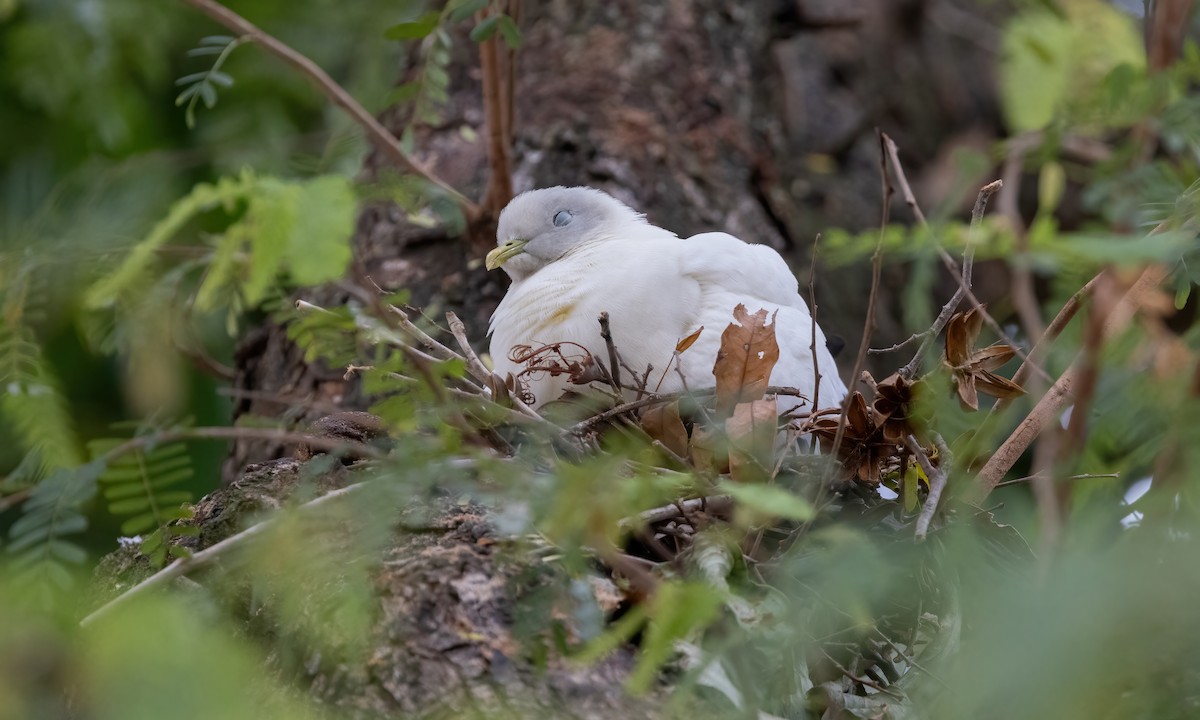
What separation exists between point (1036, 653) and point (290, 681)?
4.00ft

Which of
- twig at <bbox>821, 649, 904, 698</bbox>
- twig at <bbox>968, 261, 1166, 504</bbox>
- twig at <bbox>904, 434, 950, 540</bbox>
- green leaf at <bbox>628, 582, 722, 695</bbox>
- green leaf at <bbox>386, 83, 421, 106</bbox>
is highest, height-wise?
green leaf at <bbox>386, 83, 421, 106</bbox>

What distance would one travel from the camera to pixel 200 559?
195 cm

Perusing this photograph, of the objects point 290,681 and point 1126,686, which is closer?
point 1126,686

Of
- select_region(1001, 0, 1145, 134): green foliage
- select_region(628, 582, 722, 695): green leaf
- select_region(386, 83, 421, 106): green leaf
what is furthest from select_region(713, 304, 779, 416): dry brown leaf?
select_region(1001, 0, 1145, 134): green foliage

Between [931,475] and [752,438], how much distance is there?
33 cm

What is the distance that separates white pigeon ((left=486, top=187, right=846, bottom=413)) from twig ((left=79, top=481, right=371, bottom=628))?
37.5 inches

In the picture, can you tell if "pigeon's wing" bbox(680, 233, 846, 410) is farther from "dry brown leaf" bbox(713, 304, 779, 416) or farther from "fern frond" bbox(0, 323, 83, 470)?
"fern frond" bbox(0, 323, 83, 470)

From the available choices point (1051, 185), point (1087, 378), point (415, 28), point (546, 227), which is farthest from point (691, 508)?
point (1051, 185)

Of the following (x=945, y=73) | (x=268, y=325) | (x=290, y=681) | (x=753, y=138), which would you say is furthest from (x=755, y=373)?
(x=945, y=73)

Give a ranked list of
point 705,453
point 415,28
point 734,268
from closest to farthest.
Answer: point 705,453 < point 734,268 < point 415,28

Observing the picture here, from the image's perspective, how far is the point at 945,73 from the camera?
604 centimetres

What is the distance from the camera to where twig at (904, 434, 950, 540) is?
6.78ft

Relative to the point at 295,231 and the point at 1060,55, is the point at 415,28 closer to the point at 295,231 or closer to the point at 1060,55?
the point at 295,231

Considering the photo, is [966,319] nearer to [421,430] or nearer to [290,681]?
[421,430]
